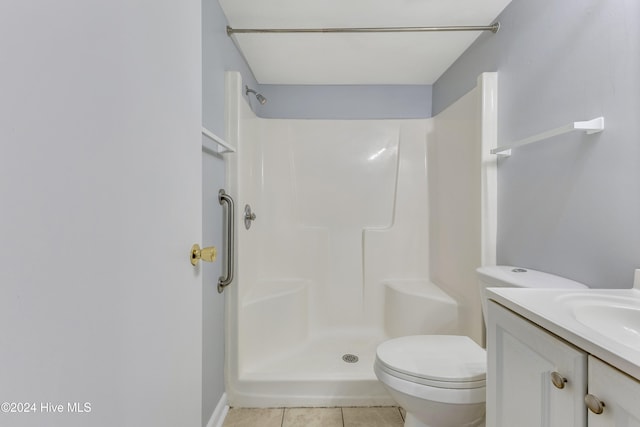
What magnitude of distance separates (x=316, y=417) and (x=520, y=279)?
1.21 meters

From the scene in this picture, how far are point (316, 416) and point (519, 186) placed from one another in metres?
1.55

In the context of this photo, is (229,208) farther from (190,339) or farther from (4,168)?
(4,168)

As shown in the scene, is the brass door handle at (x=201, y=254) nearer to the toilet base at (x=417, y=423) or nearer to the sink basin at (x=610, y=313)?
the sink basin at (x=610, y=313)

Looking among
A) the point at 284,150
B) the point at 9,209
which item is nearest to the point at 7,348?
the point at 9,209

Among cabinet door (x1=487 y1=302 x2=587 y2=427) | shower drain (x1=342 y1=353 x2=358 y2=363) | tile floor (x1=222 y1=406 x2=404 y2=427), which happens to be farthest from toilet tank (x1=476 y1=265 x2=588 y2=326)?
shower drain (x1=342 y1=353 x2=358 y2=363)

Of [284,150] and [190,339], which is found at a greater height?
[284,150]

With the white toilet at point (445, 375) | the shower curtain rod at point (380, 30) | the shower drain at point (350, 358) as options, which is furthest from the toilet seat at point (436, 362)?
the shower curtain rod at point (380, 30)

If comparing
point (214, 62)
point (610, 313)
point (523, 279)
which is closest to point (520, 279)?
point (523, 279)

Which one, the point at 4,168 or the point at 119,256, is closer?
the point at 4,168

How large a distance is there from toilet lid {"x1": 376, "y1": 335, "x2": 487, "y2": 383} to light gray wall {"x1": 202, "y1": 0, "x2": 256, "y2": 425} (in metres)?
0.81

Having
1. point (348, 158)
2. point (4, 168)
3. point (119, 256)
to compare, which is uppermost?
point (348, 158)

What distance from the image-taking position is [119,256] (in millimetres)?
437

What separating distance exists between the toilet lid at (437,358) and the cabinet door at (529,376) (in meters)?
0.27

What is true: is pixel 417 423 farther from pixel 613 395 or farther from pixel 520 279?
pixel 613 395
